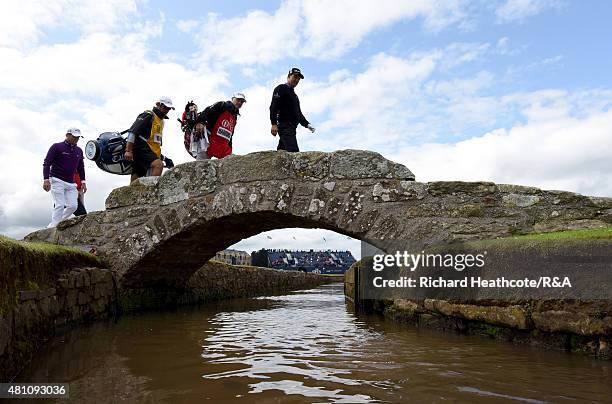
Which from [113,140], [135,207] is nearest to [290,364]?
[135,207]

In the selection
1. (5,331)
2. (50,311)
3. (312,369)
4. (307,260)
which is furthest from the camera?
(307,260)

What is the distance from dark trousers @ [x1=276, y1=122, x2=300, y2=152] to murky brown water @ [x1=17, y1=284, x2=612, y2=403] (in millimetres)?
2613

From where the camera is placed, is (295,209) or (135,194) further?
(135,194)

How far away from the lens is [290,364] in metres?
2.95

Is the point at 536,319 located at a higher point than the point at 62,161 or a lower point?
lower

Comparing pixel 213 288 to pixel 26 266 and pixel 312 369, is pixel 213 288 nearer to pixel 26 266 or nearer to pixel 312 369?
pixel 26 266

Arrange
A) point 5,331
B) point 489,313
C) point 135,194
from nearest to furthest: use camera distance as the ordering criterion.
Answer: point 5,331
point 489,313
point 135,194

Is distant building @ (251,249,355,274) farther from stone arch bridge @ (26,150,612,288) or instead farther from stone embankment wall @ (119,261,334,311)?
stone arch bridge @ (26,150,612,288)

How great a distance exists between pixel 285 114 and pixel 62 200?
3495 mm

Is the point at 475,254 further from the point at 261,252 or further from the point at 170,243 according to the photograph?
the point at 261,252

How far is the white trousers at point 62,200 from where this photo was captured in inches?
262

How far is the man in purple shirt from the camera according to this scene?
6.59 metres

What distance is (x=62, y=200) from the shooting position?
6.78 meters

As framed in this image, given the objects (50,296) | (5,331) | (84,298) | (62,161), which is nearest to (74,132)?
(62,161)
